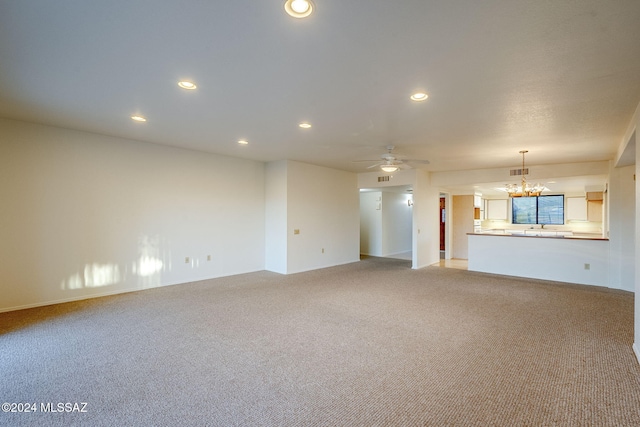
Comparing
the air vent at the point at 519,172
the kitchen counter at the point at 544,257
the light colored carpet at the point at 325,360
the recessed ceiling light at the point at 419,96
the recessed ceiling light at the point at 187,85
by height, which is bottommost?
the light colored carpet at the point at 325,360

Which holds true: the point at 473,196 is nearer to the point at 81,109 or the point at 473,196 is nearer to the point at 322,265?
the point at 322,265

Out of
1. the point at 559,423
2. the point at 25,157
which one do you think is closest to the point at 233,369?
the point at 559,423

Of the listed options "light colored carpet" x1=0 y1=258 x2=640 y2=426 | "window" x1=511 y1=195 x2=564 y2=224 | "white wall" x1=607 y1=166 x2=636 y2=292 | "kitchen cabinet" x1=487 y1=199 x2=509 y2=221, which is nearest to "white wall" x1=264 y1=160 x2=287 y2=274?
"light colored carpet" x1=0 y1=258 x2=640 y2=426

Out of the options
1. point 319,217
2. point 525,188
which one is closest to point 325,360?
point 319,217

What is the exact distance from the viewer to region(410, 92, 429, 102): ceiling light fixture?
3.10m

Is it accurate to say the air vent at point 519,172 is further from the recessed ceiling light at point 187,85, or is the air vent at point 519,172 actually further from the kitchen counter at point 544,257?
the recessed ceiling light at point 187,85

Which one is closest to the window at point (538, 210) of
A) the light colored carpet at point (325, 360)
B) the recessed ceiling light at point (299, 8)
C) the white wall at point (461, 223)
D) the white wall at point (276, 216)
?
the white wall at point (461, 223)

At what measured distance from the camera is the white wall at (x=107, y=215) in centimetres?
430

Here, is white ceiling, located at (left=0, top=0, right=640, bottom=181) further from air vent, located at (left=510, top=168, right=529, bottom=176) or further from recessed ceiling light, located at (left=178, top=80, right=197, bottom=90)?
air vent, located at (left=510, top=168, right=529, bottom=176)

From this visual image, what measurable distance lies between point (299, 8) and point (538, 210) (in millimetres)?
12531

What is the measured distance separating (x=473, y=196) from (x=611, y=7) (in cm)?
851

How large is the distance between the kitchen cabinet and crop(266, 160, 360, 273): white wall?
21.9 feet

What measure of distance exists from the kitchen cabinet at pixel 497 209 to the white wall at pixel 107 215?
10.2m

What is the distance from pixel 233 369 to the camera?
8.75ft
